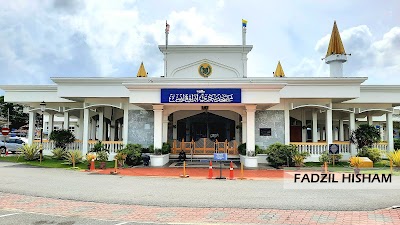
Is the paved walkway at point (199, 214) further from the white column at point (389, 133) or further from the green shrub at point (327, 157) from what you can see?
the white column at point (389, 133)

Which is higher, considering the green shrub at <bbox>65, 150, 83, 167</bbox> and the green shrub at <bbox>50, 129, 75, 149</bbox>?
the green shrub at <bbox>50, 129, 75, 149</bbox>

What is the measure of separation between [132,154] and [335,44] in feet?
61.0

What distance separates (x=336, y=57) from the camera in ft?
83.5

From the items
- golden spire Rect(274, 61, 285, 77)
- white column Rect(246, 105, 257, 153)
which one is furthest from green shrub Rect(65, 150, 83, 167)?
golden spire Rect(274, 61, 285, 77)

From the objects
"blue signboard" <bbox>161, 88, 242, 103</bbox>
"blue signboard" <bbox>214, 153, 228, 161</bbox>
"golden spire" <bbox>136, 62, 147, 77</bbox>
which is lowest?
"blue signboard" <bbox>214, 153, 228, 161</bbox>

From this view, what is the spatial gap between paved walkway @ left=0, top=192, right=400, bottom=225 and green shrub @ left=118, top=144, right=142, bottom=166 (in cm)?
985

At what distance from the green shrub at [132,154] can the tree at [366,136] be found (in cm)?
1392

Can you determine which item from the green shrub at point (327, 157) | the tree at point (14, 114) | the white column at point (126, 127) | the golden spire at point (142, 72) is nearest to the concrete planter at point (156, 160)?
the white column at point (126, 127)

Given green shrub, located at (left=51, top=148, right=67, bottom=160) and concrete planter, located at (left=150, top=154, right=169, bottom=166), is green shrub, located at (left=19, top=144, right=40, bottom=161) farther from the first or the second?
concrete planter, located at (left=150, top=154, right=169, bottom=166)

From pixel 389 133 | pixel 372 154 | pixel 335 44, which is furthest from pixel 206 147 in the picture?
pixel 335 44

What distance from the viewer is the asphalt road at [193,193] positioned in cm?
886

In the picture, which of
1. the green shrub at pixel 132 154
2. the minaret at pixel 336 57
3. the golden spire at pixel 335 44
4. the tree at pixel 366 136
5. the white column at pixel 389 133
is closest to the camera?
the green shrub at pixel 132 154

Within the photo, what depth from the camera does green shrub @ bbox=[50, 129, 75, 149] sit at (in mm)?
21828

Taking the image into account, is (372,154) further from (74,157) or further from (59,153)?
(59,153)
